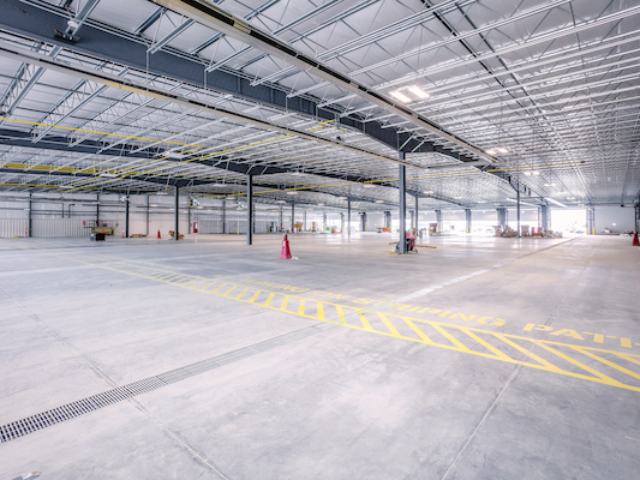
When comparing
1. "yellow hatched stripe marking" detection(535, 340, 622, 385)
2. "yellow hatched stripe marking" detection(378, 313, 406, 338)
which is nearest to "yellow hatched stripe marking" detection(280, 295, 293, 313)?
"yellow hatched stripe marking" detection(378, 313, 406, 338)

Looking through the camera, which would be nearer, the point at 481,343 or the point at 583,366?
the point at 583,366

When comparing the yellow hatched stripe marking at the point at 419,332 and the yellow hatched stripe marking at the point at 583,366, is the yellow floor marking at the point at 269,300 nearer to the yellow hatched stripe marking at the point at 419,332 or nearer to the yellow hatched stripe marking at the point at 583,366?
the yellow hatched stripe marking at the point at 419,332

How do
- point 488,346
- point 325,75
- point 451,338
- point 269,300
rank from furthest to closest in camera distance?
point 325,75 < point 269,300 < point 451,338 < point 488,346

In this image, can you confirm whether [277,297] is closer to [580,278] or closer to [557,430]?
[557,430]

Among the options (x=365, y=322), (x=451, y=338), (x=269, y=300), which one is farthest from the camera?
(x=269, y=300)

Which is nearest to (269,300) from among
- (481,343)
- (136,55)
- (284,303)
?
(284,303)

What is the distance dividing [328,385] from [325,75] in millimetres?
7334

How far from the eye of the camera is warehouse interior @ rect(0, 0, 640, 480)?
2.62 meters

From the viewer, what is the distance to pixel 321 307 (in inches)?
275

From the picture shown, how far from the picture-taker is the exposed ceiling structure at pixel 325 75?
780 centimetres

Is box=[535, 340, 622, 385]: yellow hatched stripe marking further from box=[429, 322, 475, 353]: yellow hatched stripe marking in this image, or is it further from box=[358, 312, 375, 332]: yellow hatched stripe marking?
box=[358, 312, 375, 332]: yellow hatched stripe marking

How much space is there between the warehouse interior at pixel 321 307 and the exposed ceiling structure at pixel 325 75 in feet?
0.26

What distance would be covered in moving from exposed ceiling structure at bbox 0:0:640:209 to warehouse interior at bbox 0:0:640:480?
8 cm

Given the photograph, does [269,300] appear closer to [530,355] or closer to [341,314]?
[341,314]
